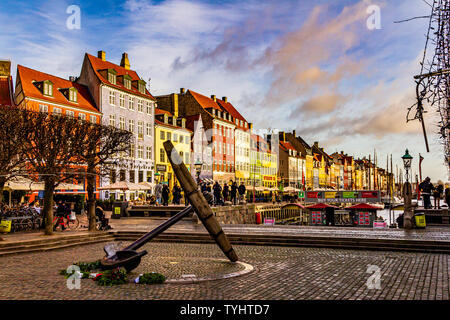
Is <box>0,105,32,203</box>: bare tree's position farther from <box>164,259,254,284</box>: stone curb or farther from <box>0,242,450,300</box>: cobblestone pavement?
<box>164,259,254,284</box>: stone curb

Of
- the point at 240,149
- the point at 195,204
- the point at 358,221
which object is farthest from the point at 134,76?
the point at 195,204

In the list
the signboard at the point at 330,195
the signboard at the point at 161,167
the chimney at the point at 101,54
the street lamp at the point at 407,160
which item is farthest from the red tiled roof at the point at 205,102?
the street lamp at the point at 407,160

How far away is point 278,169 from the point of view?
4161 inches

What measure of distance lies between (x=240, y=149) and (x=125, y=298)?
254 ft

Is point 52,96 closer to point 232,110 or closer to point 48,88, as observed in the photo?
point 48,88

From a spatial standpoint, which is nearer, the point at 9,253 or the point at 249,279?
the point at 249,279

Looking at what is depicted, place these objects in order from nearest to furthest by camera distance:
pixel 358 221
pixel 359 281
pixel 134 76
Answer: pixel 359 281 < pixel 358 221 < pixel 134 76

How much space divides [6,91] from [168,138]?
22.2m

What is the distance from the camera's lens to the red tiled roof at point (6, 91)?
4381 centimetres

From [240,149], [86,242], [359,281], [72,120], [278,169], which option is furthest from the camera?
[278,169]

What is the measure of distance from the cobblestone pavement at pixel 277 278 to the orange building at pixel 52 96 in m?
29.4

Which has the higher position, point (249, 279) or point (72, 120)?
point (72, 120)

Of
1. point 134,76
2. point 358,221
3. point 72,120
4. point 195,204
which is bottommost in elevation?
point 358,221
